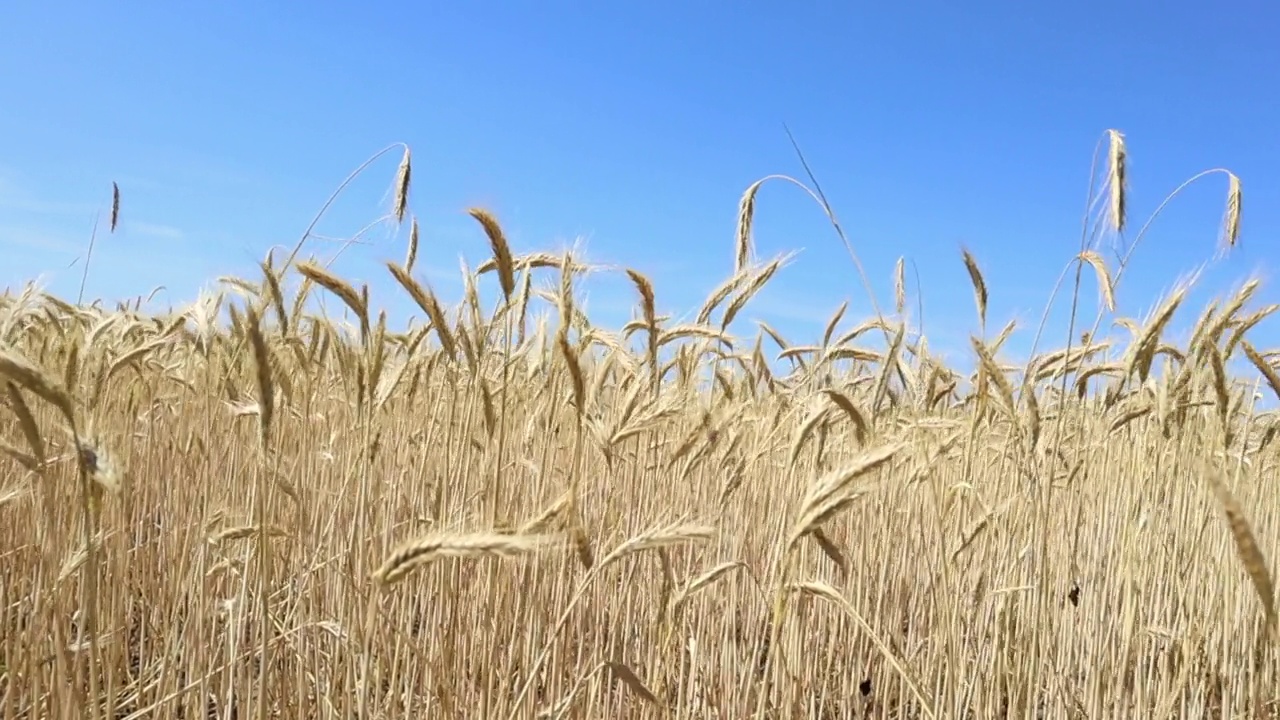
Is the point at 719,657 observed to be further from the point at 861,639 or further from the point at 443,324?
the point at 443,324

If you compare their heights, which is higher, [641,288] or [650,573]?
[641,288]

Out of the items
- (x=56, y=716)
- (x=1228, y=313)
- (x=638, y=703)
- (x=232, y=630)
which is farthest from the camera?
(x=1228, y=313)

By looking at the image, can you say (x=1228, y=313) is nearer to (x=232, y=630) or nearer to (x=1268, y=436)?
(x=1268, y=436)

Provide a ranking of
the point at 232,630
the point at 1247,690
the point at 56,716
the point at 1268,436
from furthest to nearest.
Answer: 1. the point at 1268,436
2. the point at 1247,690
3. the point at 232,630
4. the point at 56,716

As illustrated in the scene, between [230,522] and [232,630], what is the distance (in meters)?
0.83

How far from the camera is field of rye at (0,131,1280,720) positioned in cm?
125

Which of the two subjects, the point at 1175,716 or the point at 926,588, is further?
the point at 926,588

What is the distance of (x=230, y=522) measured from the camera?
2.25 metres

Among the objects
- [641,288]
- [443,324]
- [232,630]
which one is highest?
[641,288]

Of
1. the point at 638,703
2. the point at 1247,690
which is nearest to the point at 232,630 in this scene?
the point at 638,703

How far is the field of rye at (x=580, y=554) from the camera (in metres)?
1.25

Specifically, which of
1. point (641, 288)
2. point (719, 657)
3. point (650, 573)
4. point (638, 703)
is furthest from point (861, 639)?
point (641, 288)

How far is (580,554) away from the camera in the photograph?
1255 mm

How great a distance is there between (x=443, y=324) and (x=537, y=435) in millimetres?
1724
